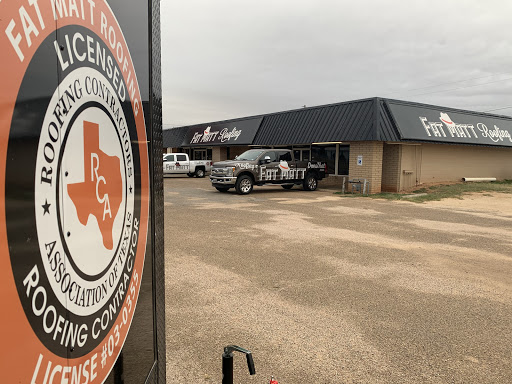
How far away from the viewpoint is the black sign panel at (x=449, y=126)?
61.7 ft

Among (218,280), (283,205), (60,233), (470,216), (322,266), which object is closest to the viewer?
(60,233)

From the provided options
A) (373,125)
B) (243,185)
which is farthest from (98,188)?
(373,125)

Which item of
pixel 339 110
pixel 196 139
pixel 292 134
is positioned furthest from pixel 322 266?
pixel 196 139

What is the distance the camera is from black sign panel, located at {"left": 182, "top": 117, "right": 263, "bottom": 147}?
86.6 ft

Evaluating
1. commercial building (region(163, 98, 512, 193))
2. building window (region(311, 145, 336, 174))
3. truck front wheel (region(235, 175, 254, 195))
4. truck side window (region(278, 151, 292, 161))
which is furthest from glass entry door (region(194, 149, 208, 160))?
truck front wheel (region(235, 175, 254, 195))

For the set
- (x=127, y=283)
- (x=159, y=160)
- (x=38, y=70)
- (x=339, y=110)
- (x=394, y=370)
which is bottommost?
(x=394, y=370)

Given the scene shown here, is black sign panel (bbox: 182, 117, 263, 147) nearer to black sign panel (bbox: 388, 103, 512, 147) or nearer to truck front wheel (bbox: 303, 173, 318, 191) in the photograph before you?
truck front wheel (bbox: 303, 173, 318, 191)

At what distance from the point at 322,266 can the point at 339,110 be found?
14896 mm

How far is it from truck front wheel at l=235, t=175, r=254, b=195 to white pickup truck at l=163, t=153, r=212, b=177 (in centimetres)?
1193

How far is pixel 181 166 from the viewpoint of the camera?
28.2 m

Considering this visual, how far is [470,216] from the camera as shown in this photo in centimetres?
1206

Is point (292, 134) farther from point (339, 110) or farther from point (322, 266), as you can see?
point (322, 266)

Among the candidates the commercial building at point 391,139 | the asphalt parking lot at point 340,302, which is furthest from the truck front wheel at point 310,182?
the asphalt parking lot at point 340,302

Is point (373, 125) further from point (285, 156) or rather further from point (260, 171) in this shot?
point (260, 171)
